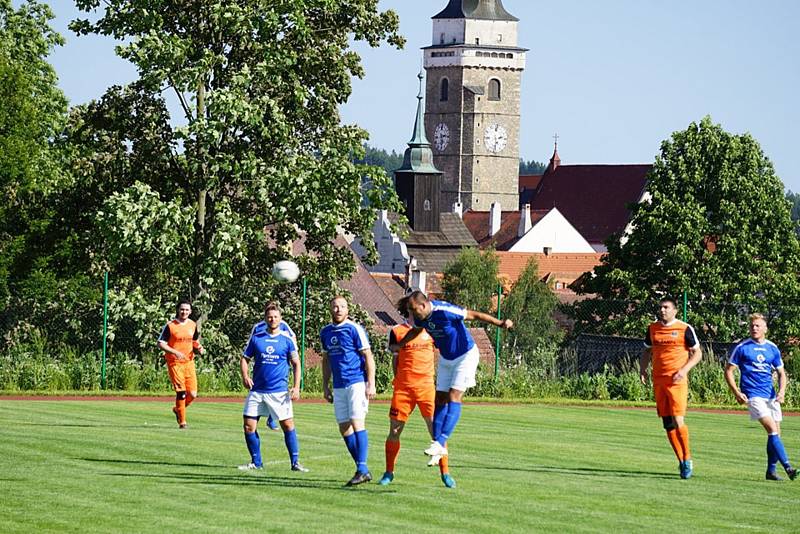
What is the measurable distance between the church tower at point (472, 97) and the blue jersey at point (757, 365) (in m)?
164

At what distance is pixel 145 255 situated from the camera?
3572 centimetres

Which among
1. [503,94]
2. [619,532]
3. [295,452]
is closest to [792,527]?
[619,532]

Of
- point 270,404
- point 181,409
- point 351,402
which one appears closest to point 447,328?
point 351,402

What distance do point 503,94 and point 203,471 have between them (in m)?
169

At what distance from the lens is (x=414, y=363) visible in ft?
50.0

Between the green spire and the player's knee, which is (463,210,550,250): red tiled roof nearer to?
the green spire

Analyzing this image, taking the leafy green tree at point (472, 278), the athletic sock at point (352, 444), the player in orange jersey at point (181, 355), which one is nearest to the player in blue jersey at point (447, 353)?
the athletic sock at point (352, 444)

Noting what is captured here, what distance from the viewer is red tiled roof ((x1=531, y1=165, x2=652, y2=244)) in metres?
164

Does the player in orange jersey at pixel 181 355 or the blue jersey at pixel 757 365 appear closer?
the blue jersey at pixel 757 365

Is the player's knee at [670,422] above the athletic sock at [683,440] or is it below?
above

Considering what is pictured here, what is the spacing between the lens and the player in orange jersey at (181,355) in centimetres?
2170

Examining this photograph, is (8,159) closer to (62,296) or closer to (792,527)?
(62,296)

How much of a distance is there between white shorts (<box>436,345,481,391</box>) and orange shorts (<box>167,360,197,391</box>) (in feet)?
24.6

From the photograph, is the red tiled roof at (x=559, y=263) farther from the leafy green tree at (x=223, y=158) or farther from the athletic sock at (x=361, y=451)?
the athletic sock at (x=361, y=451)
